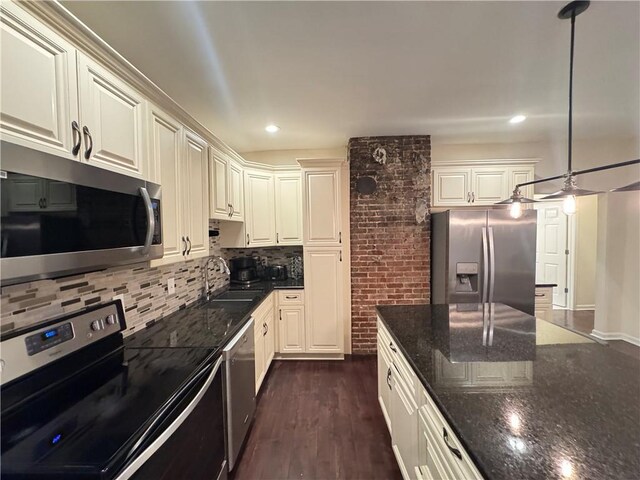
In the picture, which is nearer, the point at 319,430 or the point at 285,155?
the point at 319,430

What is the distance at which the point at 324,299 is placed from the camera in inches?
127

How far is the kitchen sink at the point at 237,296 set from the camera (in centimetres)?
256

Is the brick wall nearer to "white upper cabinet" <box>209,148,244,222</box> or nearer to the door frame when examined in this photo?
"white upper cabinet" <box>209,148,244,222</box>

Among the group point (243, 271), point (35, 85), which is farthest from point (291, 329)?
point (35, 85)

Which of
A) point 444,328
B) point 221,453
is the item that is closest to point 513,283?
point 444,328

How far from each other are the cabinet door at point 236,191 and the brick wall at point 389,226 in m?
1.28

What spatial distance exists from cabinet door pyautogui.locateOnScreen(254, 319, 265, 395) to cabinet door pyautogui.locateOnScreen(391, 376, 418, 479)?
1195mm

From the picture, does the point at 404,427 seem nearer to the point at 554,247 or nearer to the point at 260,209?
the point at 260,209

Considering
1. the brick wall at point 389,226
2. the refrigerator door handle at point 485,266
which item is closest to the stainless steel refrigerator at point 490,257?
the refrigerator door handle at point 485,266

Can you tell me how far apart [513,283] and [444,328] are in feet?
5.83

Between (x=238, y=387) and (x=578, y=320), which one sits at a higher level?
(x=238, y=387)

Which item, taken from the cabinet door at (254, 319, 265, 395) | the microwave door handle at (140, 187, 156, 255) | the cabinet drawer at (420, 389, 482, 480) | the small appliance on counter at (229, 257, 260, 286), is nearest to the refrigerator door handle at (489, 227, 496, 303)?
the cabinet drawer at (420, 389, 482, 480)

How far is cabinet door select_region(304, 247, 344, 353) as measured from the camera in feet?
10.5

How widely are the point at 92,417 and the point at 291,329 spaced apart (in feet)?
7.90
